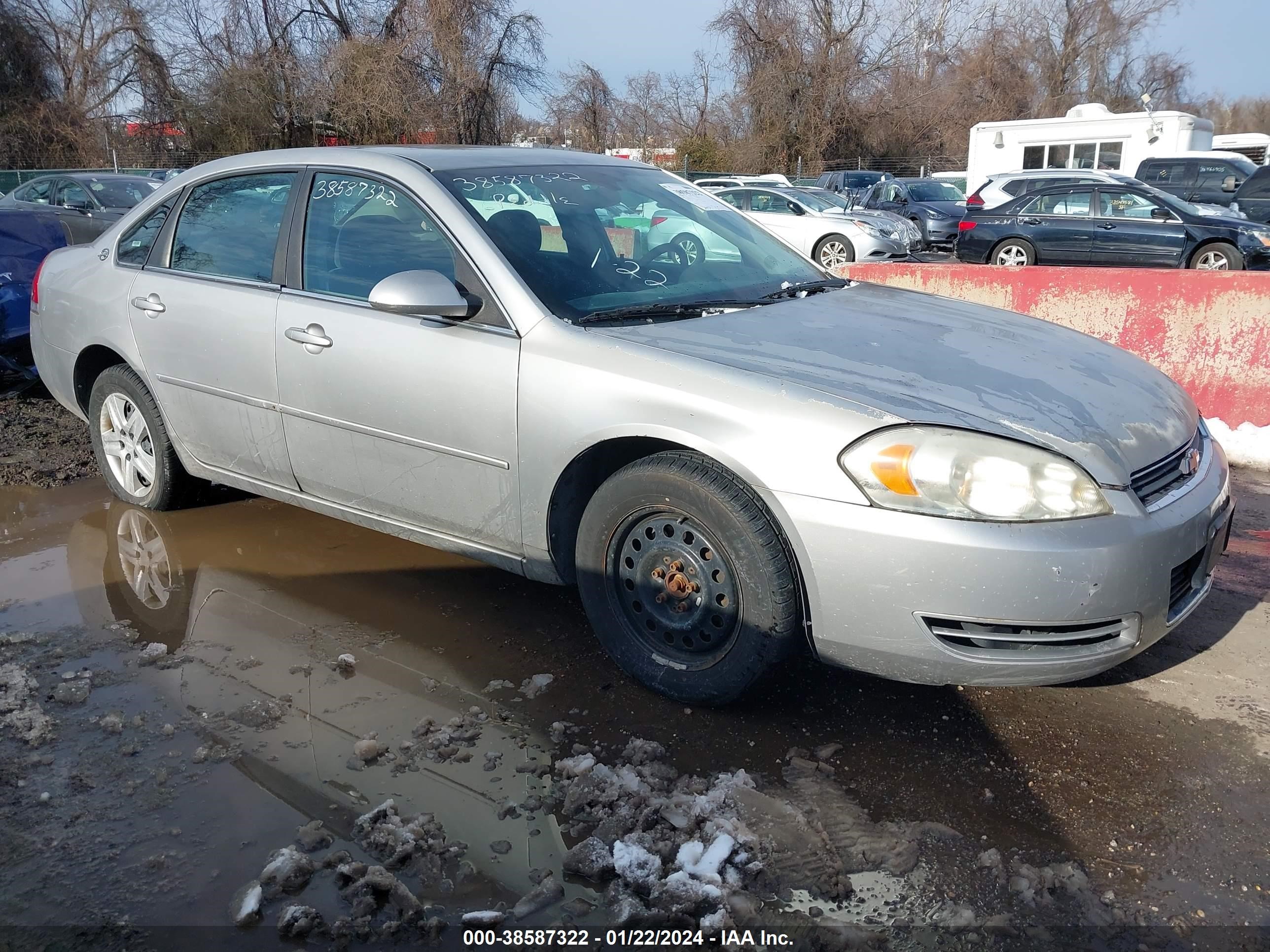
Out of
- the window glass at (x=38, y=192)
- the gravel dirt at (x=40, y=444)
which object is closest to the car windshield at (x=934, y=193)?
the window glass at (x=38, y=192)

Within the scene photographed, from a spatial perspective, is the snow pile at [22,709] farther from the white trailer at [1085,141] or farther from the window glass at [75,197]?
the white trailer at [1085,141]

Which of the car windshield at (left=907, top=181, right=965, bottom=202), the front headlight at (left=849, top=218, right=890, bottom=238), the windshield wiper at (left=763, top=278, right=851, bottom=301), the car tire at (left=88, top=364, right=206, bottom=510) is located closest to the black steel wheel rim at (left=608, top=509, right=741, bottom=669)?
the windshield wiper at (left=763, top=278, right=851, bottom=301)

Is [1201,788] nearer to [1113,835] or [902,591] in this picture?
[1113,835]

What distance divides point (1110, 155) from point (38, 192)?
24.0m

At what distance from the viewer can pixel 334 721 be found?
324 centimetres

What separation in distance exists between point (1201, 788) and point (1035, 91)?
54.9 meters

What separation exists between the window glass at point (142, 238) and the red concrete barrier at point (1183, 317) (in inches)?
204

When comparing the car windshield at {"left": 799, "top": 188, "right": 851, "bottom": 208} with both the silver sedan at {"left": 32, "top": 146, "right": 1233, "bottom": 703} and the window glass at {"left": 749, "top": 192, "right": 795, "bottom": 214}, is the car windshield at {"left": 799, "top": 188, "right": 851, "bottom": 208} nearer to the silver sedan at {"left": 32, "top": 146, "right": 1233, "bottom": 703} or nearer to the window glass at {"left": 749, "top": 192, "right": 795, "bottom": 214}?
the window glass at {"left": 749, "top": 192, "right": 795, "bottom": 214}

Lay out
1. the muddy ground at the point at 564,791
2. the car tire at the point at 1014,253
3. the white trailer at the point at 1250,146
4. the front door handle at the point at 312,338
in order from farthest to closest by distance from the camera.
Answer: the white trailer at the point at 1250,146
the car tire at the point at 1014,253
the front door handle at the point at 312,338
the muddy ground at the point at 564,791

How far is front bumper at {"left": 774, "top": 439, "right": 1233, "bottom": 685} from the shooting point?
105 inches

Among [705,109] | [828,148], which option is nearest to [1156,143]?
[828,148]

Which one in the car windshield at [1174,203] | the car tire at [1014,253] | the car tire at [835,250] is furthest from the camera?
the car tire at [835,250]

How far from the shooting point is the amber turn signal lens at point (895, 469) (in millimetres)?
2740

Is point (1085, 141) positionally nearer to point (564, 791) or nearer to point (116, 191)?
point (116, 191)
